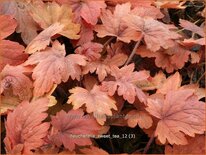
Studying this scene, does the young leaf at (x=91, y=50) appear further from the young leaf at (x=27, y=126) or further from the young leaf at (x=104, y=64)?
the young leaf at (x=27, y=126)

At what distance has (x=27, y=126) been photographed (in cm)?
114

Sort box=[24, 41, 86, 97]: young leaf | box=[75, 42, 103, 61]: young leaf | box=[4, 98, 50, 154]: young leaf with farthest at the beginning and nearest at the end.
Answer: box=[75, 42, 103, 61]: young leaf
box=[24, 41, 86, 97]: young leaf
box=[4, 98, 50, 154]: young leaf

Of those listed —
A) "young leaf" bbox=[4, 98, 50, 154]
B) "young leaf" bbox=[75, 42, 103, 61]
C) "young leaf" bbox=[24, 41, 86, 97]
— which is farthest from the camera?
"young leaf" bbox=[75, 42, 103, 61]

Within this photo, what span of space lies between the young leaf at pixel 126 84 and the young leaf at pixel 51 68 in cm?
10

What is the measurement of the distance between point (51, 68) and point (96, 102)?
18 centimetres

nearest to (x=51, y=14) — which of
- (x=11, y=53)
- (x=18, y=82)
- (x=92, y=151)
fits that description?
(x=11, y=53)

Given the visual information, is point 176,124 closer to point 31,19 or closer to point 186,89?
point 186,89

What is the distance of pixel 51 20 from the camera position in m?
1.46

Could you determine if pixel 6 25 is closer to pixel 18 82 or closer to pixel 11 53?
pixel 11 53

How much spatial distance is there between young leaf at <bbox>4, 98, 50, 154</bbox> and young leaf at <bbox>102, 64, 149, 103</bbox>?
0.20 m

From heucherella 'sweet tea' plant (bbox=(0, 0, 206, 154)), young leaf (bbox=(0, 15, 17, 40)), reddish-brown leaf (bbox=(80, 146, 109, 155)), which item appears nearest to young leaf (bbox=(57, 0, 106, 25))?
heucherella 'sweet tea' plant (bbox=(0, 0, 206, 154))

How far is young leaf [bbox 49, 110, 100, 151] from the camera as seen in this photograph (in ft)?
3.73

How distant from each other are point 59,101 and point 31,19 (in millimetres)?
352

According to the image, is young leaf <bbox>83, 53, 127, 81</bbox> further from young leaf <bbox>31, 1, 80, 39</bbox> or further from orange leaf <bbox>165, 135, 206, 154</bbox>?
orange leaf <bbox>165, 135, 206, 154</bbox>
